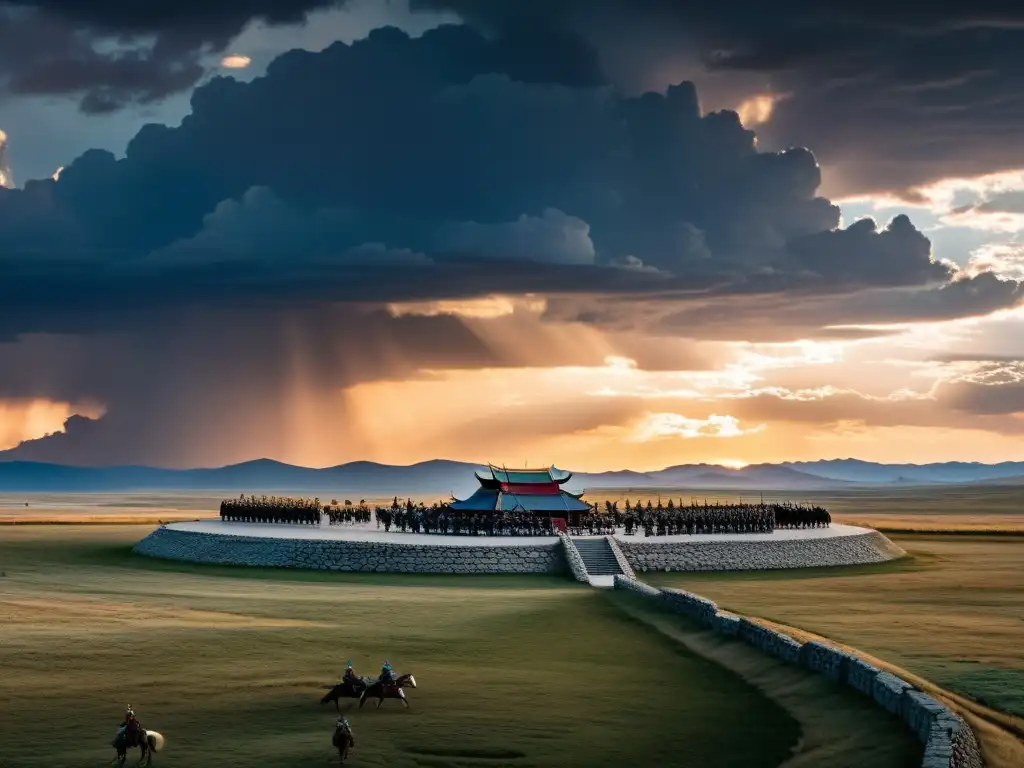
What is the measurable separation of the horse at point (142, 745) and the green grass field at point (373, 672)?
0.29 metres

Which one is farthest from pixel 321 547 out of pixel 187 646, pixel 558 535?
pixel 187 646

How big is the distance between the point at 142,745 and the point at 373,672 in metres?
8.46

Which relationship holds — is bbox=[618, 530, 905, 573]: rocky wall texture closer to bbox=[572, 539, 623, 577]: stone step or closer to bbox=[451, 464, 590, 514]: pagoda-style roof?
bbox=[572, 539, 623, 577]: stone step

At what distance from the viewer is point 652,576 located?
157 feet

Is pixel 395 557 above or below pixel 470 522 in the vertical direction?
below

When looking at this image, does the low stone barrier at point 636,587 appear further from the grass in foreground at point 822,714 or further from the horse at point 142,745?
the horse at point 142,745

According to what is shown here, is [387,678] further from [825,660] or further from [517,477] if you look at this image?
[517,477]

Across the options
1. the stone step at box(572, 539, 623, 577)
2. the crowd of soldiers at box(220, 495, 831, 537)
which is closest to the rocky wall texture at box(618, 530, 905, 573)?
the stone step at box(572, 539, 623, 577)

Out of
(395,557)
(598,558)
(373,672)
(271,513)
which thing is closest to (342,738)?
(373,672)

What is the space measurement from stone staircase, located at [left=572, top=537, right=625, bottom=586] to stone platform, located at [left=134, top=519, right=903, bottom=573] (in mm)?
940

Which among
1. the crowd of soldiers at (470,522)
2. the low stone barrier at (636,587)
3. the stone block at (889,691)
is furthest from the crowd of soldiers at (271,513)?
the stone block at (889,691)

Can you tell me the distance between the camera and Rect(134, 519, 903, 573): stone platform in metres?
47.5

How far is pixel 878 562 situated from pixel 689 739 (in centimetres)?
3583

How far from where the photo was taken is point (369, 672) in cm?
2600
